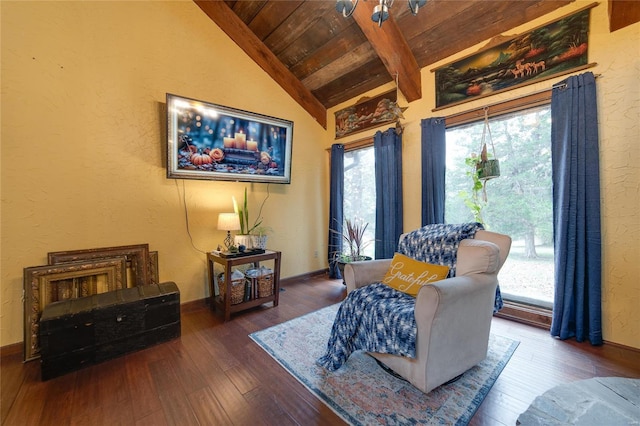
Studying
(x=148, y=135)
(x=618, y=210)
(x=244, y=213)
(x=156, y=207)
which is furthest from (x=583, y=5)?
(x=156, y=207)

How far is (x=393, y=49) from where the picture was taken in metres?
2.77

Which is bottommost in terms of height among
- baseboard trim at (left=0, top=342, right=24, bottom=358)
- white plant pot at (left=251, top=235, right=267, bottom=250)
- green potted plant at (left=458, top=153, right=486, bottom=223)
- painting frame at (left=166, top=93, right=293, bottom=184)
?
baseboard trim at (left=0, top=342, right=24, bottom=358)

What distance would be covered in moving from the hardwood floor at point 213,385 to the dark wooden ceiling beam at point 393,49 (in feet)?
9.02

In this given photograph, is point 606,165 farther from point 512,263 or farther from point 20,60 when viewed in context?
point 20,60

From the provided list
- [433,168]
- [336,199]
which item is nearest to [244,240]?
[336,199]

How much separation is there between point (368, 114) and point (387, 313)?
9.45 feet

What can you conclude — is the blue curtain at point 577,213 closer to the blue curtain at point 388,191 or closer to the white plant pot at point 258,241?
the blue curtain at point 388,191

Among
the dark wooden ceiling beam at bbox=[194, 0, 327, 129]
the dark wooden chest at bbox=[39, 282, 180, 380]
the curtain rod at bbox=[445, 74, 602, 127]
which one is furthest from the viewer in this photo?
the dark wooden ceiling beam at bbox=[194, 0, 327, 129]

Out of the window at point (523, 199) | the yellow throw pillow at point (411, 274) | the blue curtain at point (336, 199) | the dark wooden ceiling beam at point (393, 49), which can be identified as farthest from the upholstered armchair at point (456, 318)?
the blue curtain at point (336, 199)

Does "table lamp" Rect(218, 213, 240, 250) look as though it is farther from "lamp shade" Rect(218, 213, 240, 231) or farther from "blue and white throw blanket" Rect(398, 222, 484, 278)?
"blue and white throw blanket" Rect(398, 222, 484, 278)

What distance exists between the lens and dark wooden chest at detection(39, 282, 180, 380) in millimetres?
1638

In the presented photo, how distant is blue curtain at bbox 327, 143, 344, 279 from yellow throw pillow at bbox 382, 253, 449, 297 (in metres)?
1.80

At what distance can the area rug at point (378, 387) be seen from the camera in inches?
52.1

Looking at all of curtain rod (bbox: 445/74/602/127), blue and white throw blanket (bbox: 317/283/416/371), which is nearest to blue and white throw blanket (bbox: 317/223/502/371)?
blue and white throw blanket (bbox: 317/283/416/371)
